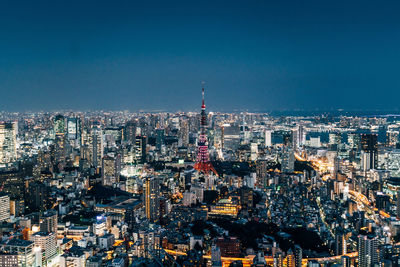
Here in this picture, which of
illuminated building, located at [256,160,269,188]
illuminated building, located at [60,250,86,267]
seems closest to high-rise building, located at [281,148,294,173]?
illuminated building, located at [256,160,269,188]

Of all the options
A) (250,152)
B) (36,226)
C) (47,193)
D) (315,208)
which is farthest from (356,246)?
(250,152)

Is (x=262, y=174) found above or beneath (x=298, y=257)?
above

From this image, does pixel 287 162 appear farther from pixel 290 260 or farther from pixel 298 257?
pixel 290 260

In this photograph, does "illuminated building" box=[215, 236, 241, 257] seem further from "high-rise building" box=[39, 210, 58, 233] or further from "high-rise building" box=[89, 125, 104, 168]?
"high-rise building" box=[89, 125, 104, 168]

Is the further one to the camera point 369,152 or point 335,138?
point 335,138

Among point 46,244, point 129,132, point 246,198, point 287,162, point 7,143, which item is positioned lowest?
point 46,244

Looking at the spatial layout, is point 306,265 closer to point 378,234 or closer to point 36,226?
point 378,234

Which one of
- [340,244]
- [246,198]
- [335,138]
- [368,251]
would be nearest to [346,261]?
[368,251]

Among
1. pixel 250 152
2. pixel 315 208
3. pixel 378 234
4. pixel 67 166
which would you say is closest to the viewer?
pixel 378 234
